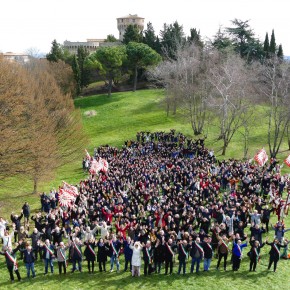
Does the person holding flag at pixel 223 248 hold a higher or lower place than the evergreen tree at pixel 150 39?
lower

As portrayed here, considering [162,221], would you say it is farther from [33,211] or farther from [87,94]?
[87,94]

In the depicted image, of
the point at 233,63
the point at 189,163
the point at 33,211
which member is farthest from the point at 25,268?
the point at 233,63

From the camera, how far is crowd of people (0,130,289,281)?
43.1 feet

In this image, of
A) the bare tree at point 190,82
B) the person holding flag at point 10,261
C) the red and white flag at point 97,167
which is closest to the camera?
the person holding flag at point 10,261

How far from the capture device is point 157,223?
53.3ft

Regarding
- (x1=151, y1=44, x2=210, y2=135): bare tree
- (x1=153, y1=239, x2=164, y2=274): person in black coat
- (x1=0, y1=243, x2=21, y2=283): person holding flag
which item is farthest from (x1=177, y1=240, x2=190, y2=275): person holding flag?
(x1=151, y1=44, x2=210, y2=135): bare tree

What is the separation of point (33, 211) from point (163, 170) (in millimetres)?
9021

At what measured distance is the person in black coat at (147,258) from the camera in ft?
42.4

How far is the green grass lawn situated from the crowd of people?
0.42 meters

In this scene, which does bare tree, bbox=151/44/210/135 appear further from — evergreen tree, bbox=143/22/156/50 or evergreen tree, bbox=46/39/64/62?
evergreen tree, bbox=46/39/64/62

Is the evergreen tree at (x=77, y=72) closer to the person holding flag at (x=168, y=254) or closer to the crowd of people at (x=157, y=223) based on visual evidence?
the crowd of people at (x=157, y=223)

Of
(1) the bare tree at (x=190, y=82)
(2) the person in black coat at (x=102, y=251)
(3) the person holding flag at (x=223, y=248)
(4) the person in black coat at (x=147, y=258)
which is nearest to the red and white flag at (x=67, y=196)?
(2) the person in black coat at (x=102, y=251)

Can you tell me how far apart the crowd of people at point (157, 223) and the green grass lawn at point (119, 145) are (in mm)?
418

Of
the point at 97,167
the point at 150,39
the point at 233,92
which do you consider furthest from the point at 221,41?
the point at 97,167
